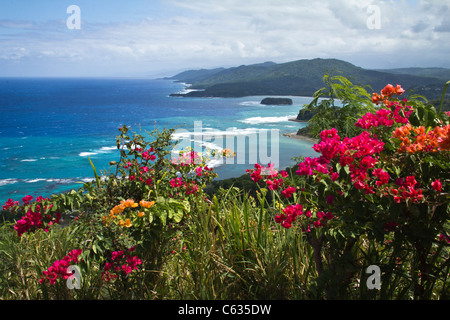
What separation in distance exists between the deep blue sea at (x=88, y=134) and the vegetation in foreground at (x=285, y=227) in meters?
11.6

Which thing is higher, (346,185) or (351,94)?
(351,94)

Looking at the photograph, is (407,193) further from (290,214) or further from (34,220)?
(34,220)

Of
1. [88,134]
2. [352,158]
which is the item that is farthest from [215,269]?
[88,134]

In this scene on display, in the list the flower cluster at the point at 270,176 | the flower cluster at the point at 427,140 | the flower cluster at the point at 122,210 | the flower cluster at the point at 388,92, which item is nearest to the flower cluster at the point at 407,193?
the flower cluster at the point at 427,140

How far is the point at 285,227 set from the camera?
1499mm

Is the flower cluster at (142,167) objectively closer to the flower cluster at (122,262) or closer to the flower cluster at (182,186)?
the flower cluster at (182,186)

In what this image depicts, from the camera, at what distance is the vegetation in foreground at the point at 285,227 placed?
146 cm

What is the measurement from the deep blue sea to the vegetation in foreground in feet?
38.1

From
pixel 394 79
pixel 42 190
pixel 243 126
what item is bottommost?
pixel 42 190

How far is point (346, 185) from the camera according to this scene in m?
1.51

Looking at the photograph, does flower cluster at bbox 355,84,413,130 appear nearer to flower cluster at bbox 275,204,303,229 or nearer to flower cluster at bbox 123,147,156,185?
flower cluster at bbox 275,204,303,229
